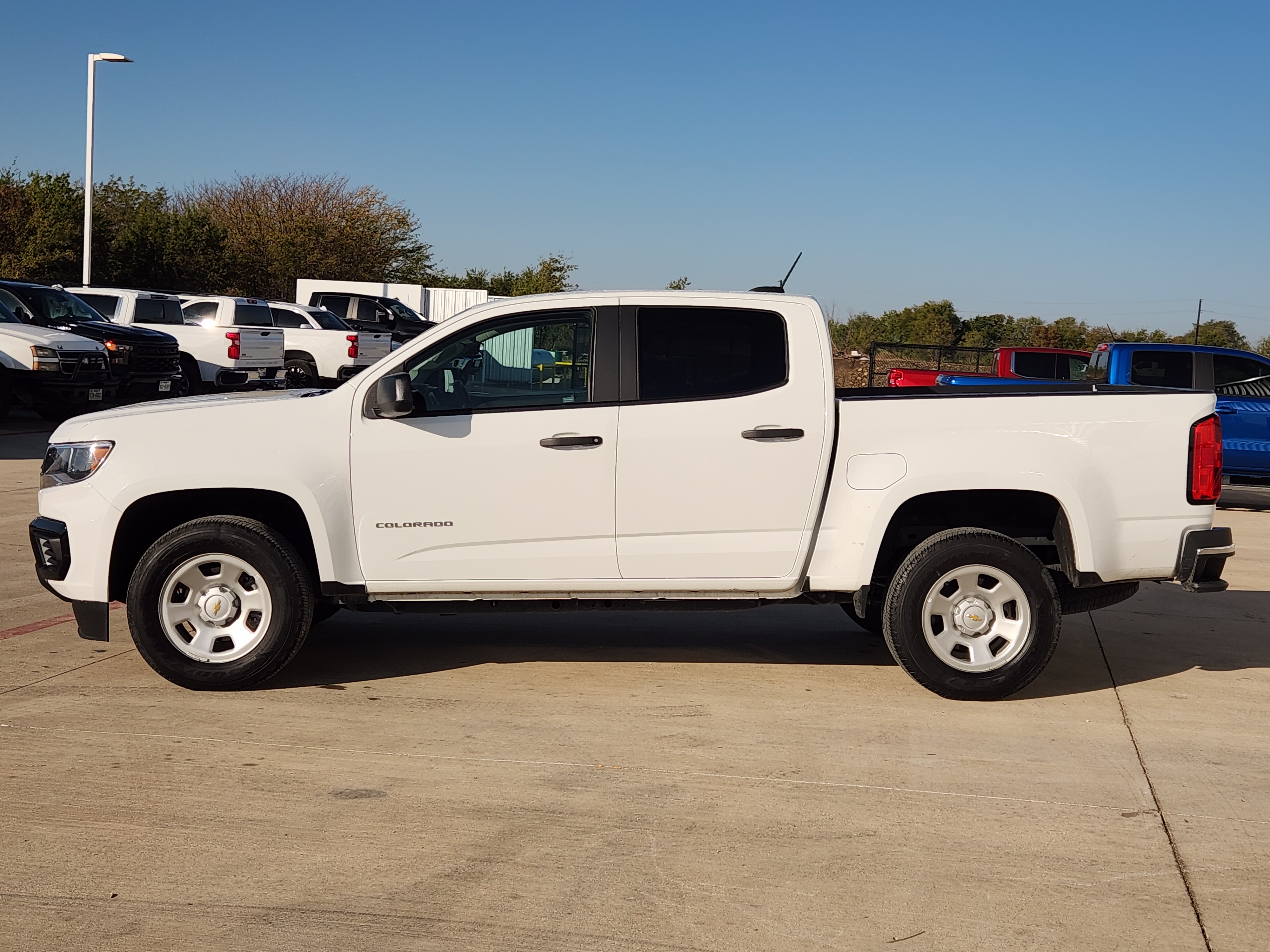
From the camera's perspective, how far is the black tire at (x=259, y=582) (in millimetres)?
5906

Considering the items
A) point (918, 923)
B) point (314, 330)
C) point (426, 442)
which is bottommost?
point (918, 923)

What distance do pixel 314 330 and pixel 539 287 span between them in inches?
1118

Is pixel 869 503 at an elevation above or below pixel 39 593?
above

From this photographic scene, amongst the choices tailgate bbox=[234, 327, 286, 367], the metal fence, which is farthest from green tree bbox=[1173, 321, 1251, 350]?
tailgate bbox=[234, 327, 286, 367]

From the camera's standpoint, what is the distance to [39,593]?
326 inches

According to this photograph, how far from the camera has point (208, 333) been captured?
2369cm

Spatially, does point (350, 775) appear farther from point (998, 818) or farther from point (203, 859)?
point (998, 818)

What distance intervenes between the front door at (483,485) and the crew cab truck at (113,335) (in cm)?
1505

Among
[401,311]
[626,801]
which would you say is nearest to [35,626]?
[626,801]

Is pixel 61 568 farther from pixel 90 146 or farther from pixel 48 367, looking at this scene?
pixel 90 146

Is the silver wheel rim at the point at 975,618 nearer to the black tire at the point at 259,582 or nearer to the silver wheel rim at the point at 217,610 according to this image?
the black tire at the point at 259,582

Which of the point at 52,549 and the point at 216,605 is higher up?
the point at 52,549

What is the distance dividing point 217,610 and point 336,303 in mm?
27421

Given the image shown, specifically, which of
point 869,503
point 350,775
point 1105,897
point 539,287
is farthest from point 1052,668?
point 539,287
